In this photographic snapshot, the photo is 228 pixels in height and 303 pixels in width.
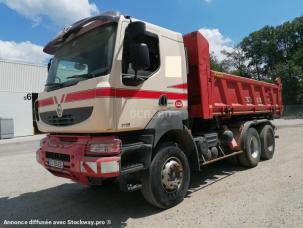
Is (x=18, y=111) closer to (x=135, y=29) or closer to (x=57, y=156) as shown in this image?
(x=57, y=156)

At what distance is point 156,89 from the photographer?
5.10m

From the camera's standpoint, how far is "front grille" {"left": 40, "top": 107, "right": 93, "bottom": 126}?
4.45 m

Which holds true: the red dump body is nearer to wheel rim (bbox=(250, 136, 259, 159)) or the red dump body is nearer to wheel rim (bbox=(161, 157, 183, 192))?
wheel rim (bbox=(250, 136, 259, 159))

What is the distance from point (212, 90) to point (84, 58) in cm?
290

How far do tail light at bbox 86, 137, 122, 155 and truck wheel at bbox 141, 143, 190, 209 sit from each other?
31.5 inches

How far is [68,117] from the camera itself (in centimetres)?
479

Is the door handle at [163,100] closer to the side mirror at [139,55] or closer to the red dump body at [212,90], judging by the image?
the side mirror at [139,55]

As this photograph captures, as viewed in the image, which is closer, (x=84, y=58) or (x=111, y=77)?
(x=111, y=77)

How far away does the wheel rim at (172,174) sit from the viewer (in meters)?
5.14

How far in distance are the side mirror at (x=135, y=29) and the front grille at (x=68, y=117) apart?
1.23 m

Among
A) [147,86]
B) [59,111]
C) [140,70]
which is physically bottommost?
[59,111]

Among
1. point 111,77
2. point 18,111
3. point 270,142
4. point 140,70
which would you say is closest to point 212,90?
point 140,70

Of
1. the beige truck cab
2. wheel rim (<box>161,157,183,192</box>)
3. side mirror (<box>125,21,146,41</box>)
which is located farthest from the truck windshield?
wheel rim (<box>161,157,183,192</box>)

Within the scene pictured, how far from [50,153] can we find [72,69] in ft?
4.71
